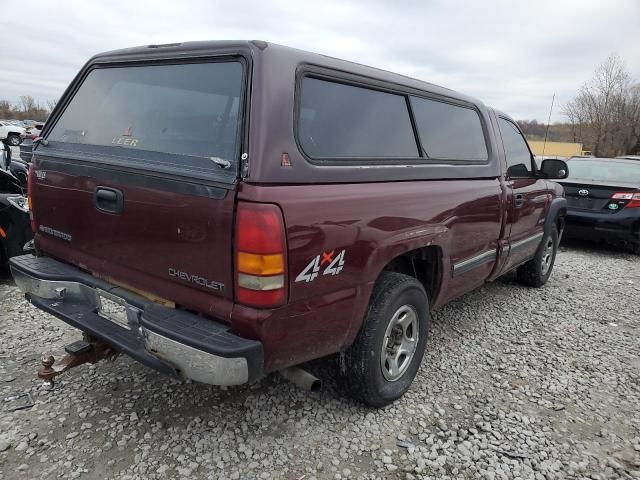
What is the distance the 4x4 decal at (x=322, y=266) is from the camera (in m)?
2.08

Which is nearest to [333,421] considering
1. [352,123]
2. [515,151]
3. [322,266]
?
[322,266]

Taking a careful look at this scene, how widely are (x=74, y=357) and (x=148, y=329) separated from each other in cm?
75

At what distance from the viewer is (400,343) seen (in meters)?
2.95

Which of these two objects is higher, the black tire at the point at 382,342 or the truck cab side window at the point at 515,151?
the truck cab side window at the point at 515,151

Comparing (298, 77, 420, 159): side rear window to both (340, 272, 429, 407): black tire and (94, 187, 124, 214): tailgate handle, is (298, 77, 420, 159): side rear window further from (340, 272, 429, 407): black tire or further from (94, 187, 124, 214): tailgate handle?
(94, 187, 124, 214): tailgate handle

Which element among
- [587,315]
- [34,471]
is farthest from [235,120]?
[587,315]

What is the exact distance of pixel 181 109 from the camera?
2.40 metres

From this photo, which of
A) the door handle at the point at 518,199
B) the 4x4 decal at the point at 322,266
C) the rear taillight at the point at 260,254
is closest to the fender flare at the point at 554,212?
the door handle at the point at 518,199

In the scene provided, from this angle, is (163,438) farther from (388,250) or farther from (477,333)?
(477,333)

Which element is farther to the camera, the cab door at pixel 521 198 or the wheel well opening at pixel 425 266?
the cab door at pixel 521 198

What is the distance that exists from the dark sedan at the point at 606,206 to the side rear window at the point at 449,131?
446cm

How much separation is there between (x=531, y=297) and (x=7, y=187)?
5411 mm

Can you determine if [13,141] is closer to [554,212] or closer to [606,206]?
[554,212]

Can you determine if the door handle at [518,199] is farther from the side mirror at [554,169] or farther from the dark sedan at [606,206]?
the dark sedan at [606,206]
